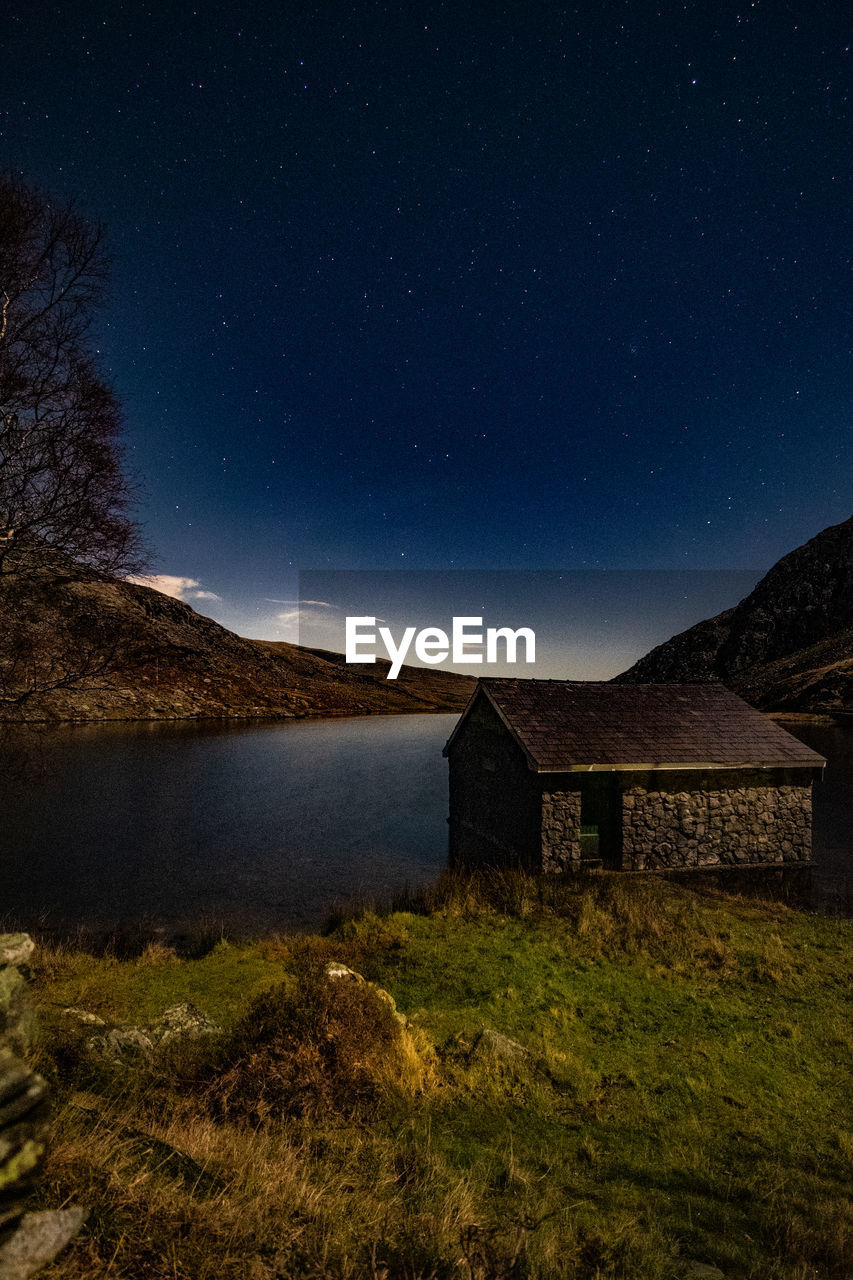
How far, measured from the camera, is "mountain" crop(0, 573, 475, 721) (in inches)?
408

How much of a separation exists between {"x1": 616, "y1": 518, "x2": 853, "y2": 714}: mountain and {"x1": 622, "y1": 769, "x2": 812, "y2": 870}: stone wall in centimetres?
7993

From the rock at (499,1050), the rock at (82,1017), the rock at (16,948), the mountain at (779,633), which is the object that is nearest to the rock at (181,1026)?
the rock at (82,1017)

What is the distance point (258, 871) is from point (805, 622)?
13440 cm

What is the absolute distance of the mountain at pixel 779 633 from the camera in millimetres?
99875

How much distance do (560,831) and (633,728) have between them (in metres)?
4.14

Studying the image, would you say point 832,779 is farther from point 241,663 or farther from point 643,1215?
point 241,663

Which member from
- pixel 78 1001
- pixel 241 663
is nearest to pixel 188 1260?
pixel 78 1001

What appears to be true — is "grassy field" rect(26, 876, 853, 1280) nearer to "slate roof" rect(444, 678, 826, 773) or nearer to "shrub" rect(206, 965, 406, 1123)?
"shrub" rect(206, 965, 406, 1123)

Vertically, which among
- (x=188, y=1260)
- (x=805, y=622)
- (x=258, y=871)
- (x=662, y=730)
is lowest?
(x=258, y=871)

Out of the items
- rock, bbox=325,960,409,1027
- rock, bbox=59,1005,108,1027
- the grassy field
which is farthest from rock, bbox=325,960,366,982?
rock, bbox=59,1005,108,1027

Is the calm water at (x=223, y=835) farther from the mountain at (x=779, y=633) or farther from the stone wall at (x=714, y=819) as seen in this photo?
the mountain at (x=779, y=633)

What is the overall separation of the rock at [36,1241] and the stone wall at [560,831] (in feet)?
45.2

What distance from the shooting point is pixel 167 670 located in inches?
3408

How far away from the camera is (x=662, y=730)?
1762 cm
